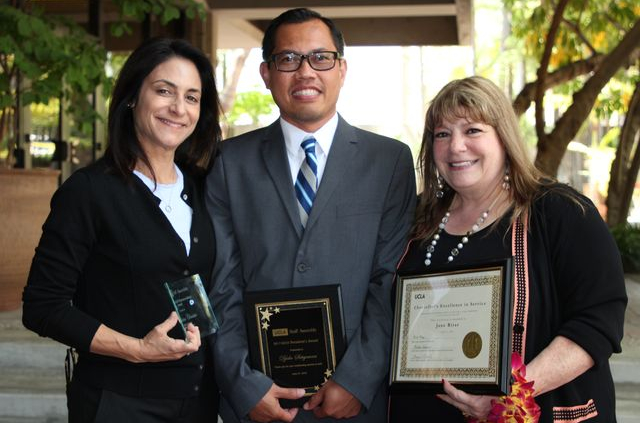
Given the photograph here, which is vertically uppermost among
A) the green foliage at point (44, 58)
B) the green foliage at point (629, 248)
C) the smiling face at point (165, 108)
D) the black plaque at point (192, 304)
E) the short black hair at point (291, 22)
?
the green foliage at point (44, 58)

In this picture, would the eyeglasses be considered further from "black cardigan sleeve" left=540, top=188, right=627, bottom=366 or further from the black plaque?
"black cardigan sleeve" left=540, top=188, right=627, bottom=366

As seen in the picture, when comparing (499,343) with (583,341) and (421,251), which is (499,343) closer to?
(583,341)

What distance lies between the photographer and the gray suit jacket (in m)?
2.90

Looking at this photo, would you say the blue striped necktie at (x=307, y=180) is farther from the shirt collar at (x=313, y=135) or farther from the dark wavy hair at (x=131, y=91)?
the dark wavy hair at (x=131, y=91)

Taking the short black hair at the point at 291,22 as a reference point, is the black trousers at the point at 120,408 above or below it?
below

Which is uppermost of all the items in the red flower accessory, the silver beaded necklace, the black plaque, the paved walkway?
the silver beaded necklace

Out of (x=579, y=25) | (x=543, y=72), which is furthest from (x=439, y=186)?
(x=579, y=25)

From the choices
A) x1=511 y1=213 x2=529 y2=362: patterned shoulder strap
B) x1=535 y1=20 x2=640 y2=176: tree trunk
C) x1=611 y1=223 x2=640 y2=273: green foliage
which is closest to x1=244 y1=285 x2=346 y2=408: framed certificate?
x1=511 y1=213 x2=529 y2=362: patterned shoulder strap

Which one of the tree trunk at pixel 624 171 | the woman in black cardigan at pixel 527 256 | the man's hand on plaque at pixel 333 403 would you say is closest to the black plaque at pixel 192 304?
the man's hand on plaque at pixel 333 403

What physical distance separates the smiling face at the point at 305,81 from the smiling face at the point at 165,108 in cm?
32

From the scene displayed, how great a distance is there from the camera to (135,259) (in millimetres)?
2791

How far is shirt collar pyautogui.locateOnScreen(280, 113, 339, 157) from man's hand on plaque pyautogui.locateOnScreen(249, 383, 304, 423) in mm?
854

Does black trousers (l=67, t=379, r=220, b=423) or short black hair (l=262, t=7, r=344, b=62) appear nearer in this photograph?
black trousers (l=67, t=379, r=220, b=423)

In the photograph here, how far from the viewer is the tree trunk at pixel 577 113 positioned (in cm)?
867
